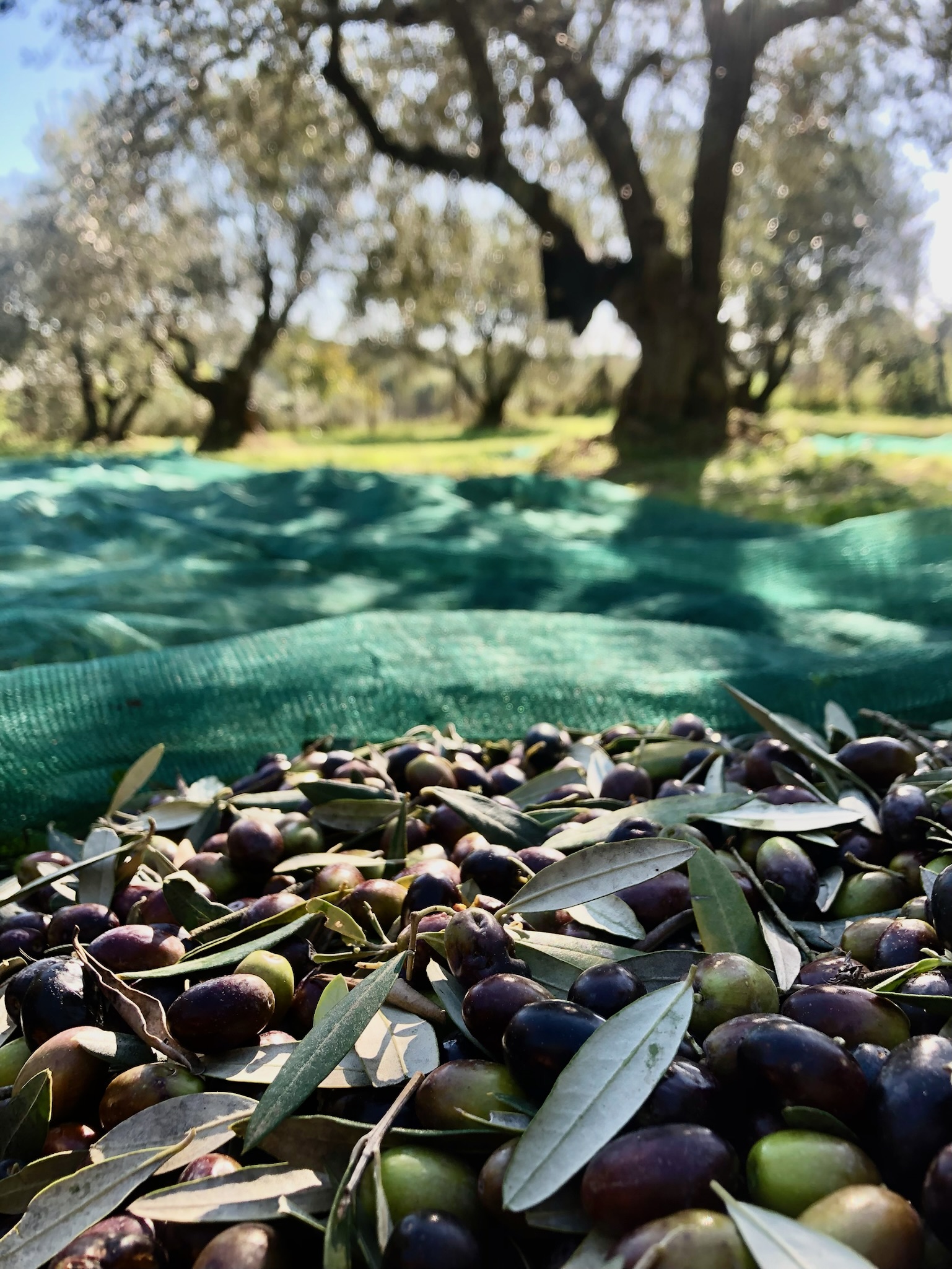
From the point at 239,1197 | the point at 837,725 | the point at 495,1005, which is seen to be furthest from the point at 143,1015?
the point at 837,725

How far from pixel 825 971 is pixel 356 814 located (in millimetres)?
833

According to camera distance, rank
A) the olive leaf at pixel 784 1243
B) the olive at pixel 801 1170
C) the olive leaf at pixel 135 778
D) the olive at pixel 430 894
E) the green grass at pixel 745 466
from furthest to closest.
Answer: the green grass at pixel 745 466 → the olive leaf at pixel 135 778 → the olive at pixel 430 894 → the olive at pixel 801 1170 → the olive leaf at pixel 784 1243

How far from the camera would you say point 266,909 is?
4.35 ft

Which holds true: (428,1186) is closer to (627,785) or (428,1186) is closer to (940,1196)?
(940,1196)

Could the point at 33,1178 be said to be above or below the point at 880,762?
below

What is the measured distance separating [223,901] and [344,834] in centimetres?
23

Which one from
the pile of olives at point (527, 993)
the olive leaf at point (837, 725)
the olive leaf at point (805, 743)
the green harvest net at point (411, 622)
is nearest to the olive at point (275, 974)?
the pile of olives at point (527, 993)

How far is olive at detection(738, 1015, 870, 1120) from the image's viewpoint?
2.70 ft

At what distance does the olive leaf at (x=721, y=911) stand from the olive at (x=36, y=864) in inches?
42.7

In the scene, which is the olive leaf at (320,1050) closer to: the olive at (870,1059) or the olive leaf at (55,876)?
the olive at (870,1059)

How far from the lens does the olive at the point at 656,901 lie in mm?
1245

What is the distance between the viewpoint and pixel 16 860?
6.70 ft

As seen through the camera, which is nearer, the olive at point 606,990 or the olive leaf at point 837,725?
the olive at point 606,990

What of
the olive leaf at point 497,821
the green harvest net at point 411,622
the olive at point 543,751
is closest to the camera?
the olive leaf at point 497,821
